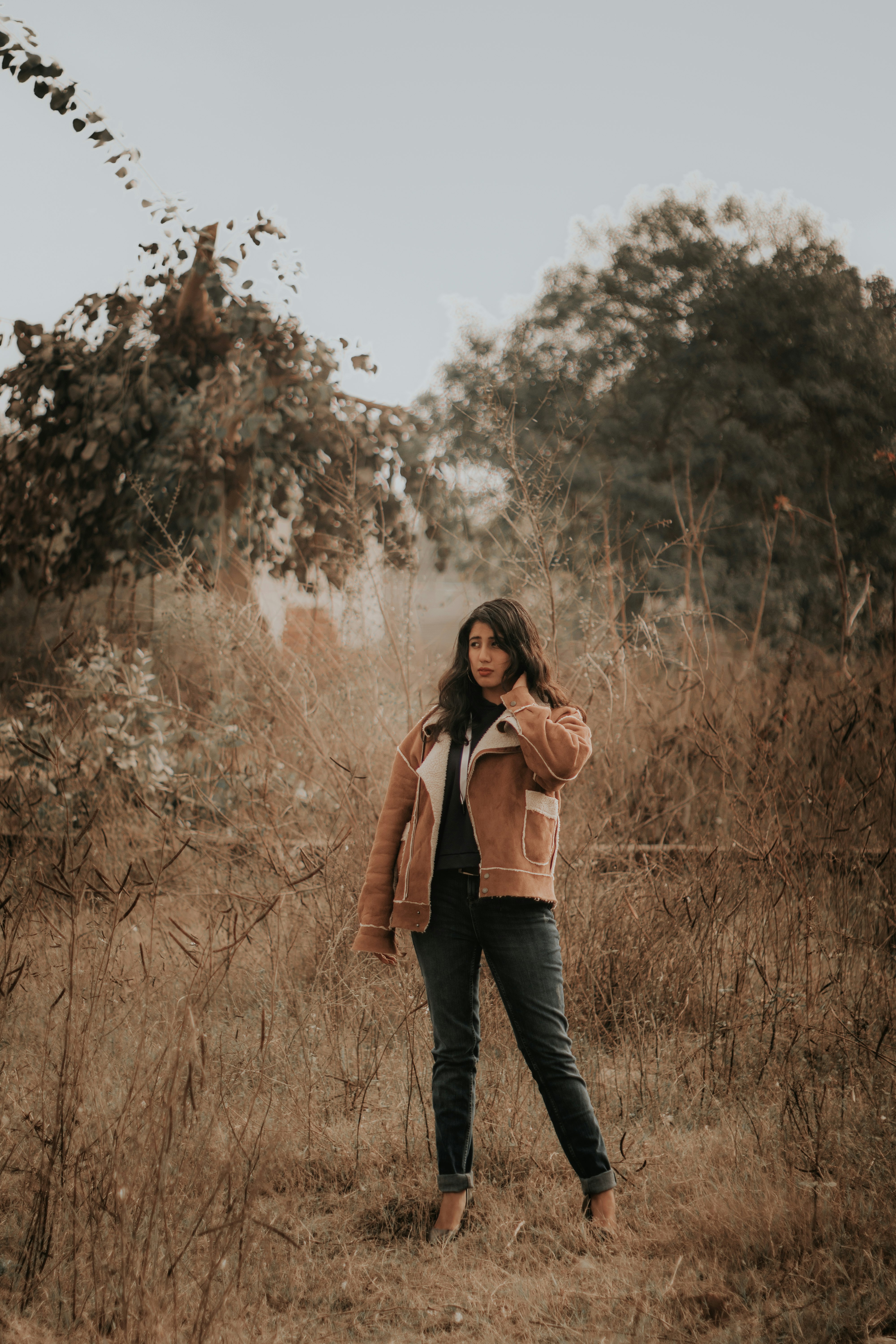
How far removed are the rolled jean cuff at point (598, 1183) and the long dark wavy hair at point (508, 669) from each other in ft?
3.67

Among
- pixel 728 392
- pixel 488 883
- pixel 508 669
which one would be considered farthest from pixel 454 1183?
pixel 728 392

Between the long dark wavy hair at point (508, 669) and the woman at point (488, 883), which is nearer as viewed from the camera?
the woman at point (488, 883)

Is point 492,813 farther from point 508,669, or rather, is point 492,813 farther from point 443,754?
point 508,669

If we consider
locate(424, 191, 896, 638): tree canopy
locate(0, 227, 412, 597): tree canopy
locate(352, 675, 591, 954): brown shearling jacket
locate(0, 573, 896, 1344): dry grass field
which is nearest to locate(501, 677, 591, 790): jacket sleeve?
locate(352, 675, 591, 954): brown shearling jacket

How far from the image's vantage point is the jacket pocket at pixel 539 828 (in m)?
2.46

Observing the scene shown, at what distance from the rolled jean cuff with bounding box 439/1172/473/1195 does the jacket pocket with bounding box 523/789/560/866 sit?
808mm

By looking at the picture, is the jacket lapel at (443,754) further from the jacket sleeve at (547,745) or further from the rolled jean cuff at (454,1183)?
the rolled jean cuff at (454,1183)

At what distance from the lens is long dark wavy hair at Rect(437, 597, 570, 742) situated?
2.63m

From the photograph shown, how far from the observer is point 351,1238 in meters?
2.49

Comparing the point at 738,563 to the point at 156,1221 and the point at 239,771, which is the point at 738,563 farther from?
the point at 156,1221

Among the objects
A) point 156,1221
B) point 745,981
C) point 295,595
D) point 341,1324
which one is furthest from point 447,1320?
point 295,595

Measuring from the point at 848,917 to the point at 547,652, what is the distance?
1777 mm

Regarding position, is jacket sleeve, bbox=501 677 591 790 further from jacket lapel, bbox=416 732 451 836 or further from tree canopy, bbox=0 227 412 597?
tree canopy, bbox=0 227 412 597

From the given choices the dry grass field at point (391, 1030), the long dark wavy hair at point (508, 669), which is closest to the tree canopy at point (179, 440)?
the dry grass field at point (391, 1030)
